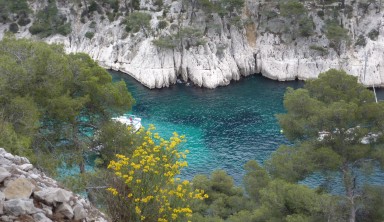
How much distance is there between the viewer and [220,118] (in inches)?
1986

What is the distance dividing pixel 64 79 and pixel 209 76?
1650 inches

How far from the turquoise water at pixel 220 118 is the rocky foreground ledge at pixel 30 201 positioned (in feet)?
93.2

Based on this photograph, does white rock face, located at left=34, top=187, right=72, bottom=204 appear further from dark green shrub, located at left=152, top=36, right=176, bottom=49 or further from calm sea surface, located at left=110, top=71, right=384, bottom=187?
dark green shrub, located at left=152, top=36, right=176, bottom=49

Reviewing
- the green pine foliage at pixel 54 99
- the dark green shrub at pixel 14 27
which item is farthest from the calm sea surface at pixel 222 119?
the dark green shrub at pixel 14 27

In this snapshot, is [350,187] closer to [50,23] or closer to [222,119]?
[222,119]

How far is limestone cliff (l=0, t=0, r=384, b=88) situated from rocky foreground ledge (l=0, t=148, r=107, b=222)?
51000mm

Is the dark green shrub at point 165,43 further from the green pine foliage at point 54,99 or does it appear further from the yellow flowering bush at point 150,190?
the yellow flowering bush at point 150,190

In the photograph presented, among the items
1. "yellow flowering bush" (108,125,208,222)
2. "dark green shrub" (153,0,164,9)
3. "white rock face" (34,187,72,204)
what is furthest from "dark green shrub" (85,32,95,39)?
"white rock face" (34,187,72,204)

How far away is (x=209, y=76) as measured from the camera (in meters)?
61.7

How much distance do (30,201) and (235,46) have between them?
6028 cm

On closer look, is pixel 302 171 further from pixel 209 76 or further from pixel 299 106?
pixel 209 76

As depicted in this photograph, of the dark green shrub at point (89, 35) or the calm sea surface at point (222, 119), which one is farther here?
the dark green shrub at point (89, 35)

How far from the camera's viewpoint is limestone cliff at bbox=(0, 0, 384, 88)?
2466 inches

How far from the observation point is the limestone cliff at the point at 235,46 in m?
62.6
